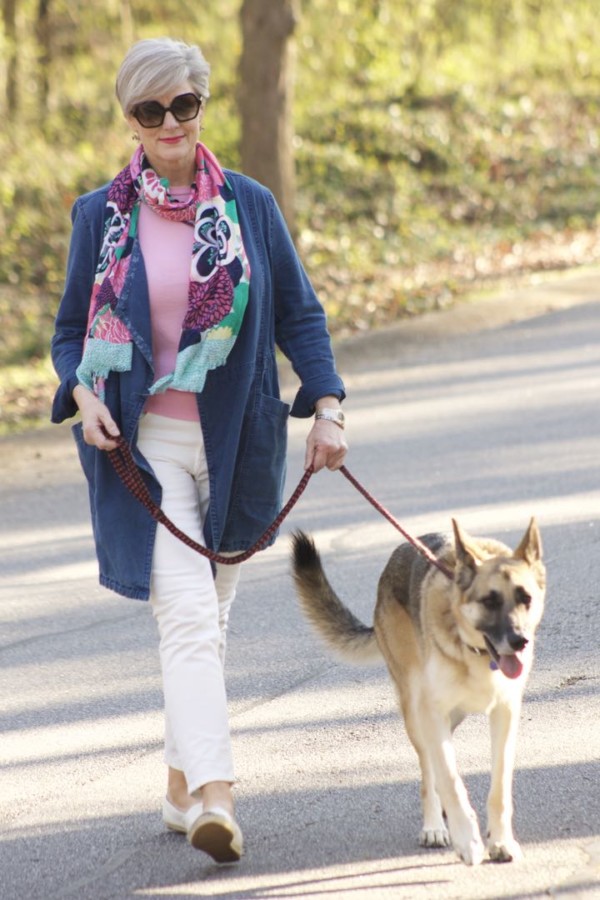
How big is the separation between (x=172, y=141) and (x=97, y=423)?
2.59 feet

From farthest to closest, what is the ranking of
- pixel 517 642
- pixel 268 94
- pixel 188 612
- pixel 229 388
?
pixel 268 94, pixel 229 388, pixel 188 612, pixel 517 642

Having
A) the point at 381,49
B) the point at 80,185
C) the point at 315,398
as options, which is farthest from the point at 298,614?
the point at 381,49

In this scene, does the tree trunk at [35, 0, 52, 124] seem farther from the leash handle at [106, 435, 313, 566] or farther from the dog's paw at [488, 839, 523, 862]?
the dog's paw at [488, 839, 523, 862]

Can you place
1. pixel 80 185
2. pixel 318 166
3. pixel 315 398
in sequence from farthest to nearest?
pixel 318 166 → pixel 80 185 → pixel 315 398

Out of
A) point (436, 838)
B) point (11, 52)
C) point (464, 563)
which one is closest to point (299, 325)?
point (464, 563)

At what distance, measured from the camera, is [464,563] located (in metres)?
3.63

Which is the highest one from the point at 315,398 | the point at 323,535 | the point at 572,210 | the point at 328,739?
the point at 315,398

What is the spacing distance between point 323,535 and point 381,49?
1789cm

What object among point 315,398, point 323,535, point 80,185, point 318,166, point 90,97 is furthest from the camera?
point 90,97

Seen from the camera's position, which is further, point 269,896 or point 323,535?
point 323,535

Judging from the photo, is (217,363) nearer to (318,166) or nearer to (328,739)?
(328,739)

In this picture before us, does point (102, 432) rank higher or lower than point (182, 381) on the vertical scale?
lower

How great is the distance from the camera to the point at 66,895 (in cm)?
370

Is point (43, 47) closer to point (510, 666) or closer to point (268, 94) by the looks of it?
point (268, 94)
